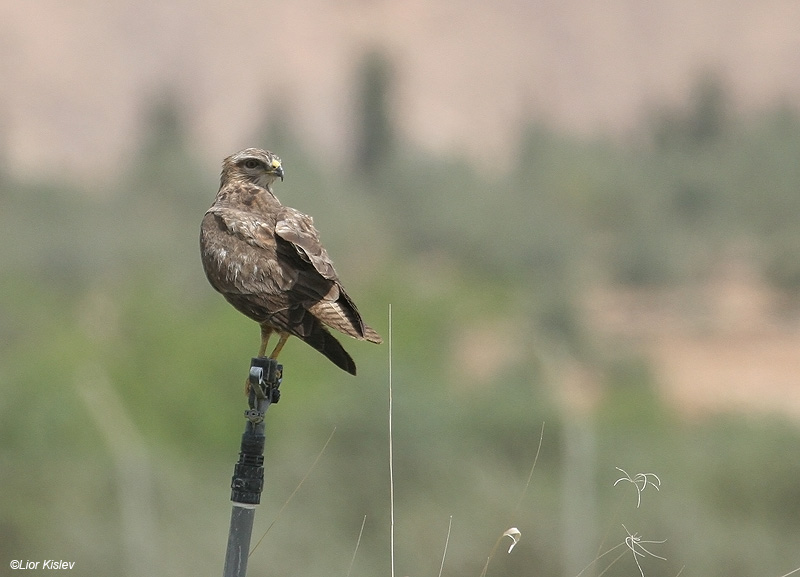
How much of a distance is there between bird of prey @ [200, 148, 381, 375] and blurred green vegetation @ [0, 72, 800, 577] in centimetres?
161

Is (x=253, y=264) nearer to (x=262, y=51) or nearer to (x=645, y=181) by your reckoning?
(x=645, y=181)

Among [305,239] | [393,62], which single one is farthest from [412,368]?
[393,62]

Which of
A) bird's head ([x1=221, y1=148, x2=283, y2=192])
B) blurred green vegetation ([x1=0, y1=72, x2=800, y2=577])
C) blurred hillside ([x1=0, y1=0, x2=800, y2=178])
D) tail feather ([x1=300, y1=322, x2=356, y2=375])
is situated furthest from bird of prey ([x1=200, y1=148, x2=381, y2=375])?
blurred hillside ([x1=0, y1=0, x2=800, y2=178])

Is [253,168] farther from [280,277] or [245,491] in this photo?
[245,491]

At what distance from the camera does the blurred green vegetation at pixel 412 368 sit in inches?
1319

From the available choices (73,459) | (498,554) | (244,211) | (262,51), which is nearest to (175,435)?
(73,459)

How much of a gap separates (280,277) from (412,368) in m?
45.0

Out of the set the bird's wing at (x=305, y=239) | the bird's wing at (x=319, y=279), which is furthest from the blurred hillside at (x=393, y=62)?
the bird's wing at (x=319, y=279)

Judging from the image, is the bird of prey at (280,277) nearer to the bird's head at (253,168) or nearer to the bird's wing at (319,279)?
the bird's wing at (319,279)

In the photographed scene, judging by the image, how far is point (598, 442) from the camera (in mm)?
45969

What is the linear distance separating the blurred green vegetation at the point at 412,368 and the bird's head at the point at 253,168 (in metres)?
2.86

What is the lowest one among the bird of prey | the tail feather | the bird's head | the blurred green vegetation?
the blurred green vegetation

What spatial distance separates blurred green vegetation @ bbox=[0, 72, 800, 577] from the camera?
3350cm

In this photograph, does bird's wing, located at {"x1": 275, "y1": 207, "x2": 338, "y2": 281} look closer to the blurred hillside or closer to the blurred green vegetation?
the blurred green vegetation
